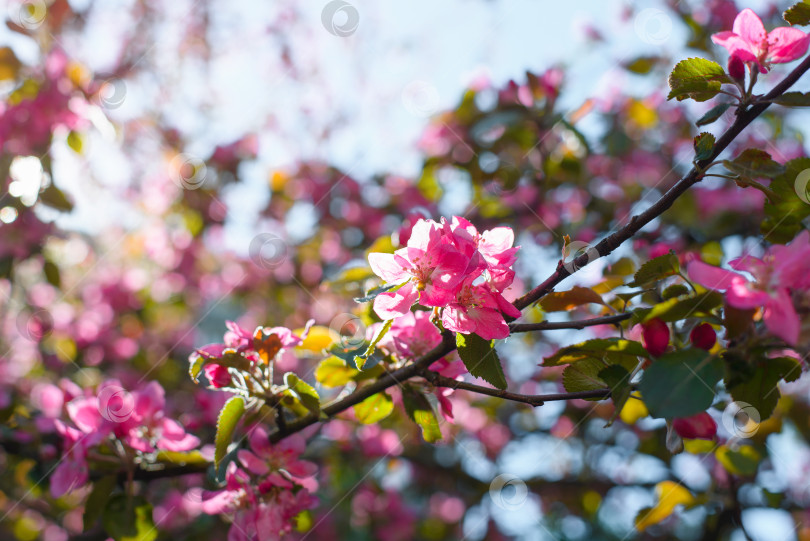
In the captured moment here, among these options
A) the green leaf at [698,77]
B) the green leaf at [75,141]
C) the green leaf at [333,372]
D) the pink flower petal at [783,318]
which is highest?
the green leaf at [698,77]

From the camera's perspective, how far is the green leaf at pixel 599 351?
0.81 meters

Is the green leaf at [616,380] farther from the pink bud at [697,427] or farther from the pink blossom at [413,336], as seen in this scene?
the pink blossom at [413,336]

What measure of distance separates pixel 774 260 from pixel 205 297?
3382mm

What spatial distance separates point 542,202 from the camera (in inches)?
84.4

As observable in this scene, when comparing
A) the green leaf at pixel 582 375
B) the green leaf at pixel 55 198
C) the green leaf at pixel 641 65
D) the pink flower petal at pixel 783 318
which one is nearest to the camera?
the pink flower petal at pixel 783 318

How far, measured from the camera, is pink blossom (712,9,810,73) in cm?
85

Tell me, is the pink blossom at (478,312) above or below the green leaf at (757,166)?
below

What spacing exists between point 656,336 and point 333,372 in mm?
528

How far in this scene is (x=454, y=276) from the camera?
2.65 feet

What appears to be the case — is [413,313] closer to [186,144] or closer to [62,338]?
[62,338]

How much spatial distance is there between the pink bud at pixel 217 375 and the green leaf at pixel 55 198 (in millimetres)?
1185

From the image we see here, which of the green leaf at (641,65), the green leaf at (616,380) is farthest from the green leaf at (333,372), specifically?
the green leaf at (641,65)

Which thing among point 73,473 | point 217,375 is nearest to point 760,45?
point 217,375

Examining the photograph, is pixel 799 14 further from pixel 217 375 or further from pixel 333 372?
pixel 217 375
